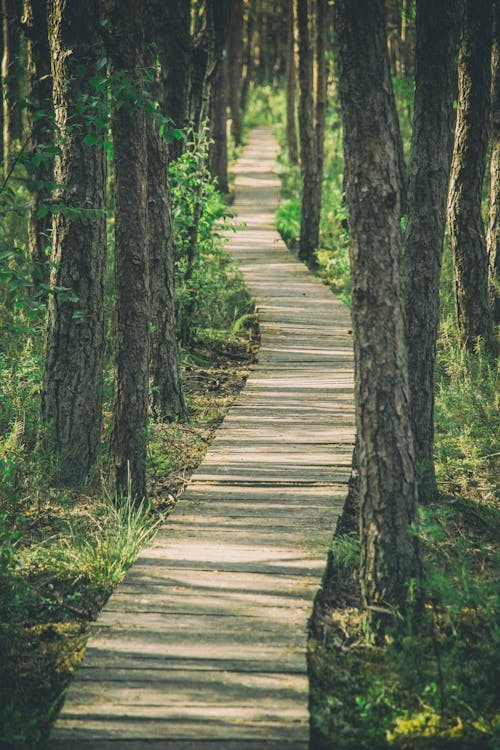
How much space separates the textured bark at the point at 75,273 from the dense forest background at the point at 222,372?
2 cm

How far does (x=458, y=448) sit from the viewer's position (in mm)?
6980

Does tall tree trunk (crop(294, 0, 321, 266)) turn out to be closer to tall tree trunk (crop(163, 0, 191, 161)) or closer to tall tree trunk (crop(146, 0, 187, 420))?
tall tree trunk (crop(163, 0, 191, 161))

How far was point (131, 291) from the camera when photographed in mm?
5906

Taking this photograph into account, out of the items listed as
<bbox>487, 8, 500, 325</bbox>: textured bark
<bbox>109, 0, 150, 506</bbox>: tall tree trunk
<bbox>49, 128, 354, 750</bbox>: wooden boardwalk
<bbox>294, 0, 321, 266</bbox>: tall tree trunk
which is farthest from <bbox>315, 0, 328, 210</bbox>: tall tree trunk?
<bbox>109, 0, 150, 506</bbox>: tall tree trunk

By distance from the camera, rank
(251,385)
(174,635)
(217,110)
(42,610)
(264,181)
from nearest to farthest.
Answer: (174,635) < (42,610) < (251,385) < (217,110) < (264,181)

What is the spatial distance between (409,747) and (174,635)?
1295mm

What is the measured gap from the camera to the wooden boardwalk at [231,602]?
11.7 feet

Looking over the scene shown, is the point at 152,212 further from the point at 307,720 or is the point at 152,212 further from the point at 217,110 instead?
the point at 217,110

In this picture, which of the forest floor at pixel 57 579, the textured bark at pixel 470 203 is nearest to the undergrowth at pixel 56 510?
the forest floor at pixel 57 579

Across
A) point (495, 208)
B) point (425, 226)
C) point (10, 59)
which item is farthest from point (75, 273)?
point (10, 59)

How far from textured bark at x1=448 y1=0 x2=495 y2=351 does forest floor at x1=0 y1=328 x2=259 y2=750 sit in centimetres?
341

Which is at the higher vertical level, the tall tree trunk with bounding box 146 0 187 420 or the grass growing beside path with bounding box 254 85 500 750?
the tall tree trunk with bounding box 146 0 187 420

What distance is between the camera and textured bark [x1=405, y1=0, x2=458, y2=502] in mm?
5797

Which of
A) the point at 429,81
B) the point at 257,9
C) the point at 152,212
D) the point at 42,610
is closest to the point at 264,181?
the point at 152,212
